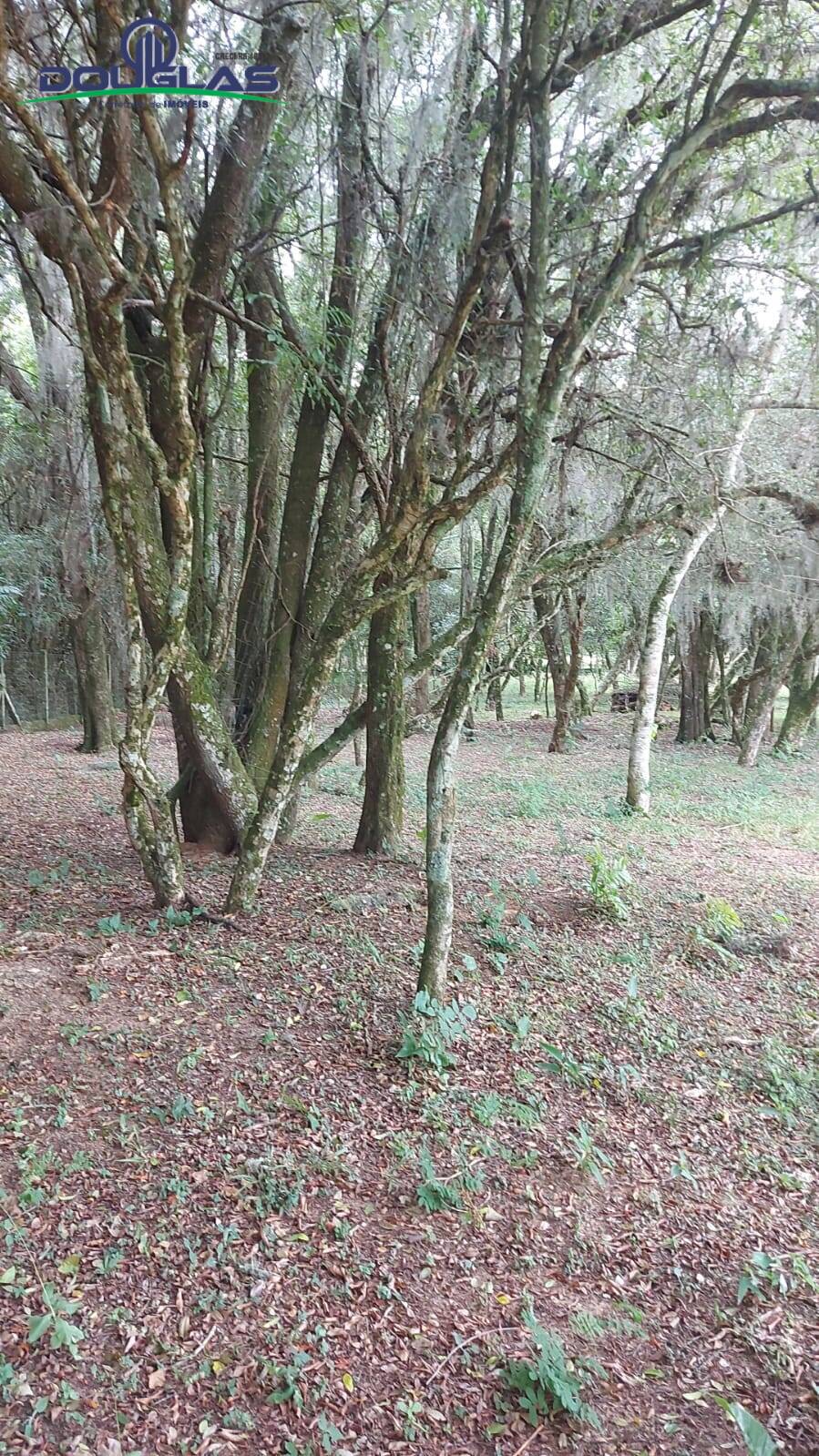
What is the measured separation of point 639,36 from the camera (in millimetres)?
4102

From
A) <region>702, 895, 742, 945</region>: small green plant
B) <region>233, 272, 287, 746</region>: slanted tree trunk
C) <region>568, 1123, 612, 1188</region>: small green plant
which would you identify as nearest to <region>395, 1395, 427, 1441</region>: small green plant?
<region>568, 1123, 612, 1188</region>: small green plant

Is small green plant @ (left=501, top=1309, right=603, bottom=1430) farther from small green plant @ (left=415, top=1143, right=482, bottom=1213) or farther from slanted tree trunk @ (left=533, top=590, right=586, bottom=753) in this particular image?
slanted tree trunk @ (left=533, top=590, right=586, bottom=753)

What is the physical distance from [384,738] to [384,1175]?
11.5 feet

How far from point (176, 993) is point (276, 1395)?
1.91 m

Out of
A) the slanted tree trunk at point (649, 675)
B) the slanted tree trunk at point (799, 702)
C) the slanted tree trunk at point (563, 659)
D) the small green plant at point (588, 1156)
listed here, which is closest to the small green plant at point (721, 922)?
the small green plant at point (588, 1156)

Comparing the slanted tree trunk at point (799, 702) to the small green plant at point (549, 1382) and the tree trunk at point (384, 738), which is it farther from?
Result: the small green plant at point (549, 1382)

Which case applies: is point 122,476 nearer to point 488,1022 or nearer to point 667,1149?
point 488,1022

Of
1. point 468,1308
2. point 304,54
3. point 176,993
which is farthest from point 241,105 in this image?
point 468,1308

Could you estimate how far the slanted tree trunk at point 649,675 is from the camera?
834 cm

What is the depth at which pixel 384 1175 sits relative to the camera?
2.98 metres

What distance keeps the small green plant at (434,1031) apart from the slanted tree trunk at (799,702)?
12.8m

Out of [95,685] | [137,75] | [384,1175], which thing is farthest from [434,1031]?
[95,685]

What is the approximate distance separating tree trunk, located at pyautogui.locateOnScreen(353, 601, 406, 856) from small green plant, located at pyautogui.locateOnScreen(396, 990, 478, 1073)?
2.28 meters

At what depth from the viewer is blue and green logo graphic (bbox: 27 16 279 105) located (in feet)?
11.7
